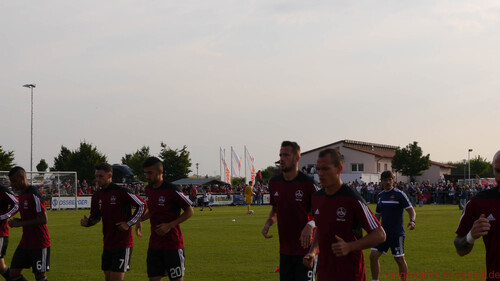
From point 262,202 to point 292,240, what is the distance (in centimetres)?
5562

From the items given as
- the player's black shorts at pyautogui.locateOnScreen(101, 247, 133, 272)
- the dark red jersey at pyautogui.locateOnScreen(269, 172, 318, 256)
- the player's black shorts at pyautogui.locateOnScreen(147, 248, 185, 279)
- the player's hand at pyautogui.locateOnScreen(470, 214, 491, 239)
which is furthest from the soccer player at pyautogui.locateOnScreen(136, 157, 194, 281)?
the player's hand at pyautogui.locateOnScreen(470, 214, 491, 239)

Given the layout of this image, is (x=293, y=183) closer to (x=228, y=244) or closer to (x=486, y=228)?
(x=486, y=228)

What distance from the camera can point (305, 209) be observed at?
9.20 m

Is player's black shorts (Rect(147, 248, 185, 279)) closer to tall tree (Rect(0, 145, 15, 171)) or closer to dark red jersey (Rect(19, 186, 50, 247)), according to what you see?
dark red jersey (Rect(19, 186, 50, 247))

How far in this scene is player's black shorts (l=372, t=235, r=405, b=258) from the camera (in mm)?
12867

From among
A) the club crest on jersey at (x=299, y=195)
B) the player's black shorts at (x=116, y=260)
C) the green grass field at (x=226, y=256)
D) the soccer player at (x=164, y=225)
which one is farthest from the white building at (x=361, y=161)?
the club crest on jersey at (x=299, y=195)

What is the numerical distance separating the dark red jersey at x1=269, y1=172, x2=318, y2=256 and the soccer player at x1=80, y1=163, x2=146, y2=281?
2445 millimetres

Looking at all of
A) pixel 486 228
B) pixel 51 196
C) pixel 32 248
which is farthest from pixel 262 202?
pixel 486 228

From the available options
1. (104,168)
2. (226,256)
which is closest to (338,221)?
(104,168)

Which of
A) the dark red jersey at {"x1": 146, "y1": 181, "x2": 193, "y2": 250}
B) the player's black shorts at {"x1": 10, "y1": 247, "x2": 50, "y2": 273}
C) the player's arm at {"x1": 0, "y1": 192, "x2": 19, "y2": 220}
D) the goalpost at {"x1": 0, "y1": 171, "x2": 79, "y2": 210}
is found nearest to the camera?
the dark red jersey at {"x1": 146, "y1": 181, "x2": 193, "y2": 250}

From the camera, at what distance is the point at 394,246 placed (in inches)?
512

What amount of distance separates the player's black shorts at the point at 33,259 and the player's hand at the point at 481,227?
751 centimetres

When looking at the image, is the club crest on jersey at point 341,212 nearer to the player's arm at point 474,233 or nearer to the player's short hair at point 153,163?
the player's arm at point 474,233

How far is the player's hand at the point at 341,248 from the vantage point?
20.3 ft
